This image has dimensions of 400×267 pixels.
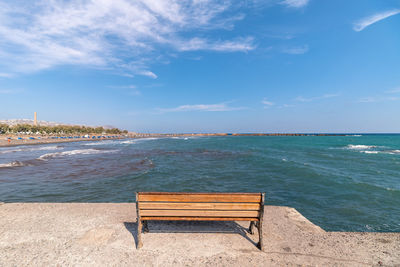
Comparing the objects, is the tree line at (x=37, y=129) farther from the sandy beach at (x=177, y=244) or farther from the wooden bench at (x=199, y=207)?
the wooden bench at (x=199, y=207)

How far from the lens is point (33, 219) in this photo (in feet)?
17.4

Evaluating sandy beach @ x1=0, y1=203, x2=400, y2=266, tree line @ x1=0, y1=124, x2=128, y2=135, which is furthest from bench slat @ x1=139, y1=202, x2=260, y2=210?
tree line @ x1=0, y1=124, x2=128, y2=135

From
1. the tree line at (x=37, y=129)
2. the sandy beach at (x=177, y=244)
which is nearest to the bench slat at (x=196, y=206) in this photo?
the sandy beach at (x=177, y=244)

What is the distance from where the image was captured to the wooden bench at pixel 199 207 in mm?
3930

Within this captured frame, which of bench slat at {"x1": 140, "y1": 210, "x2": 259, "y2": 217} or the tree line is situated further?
the tree line

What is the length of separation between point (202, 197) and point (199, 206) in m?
0.20

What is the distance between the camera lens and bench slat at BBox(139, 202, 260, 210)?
3930 millimetres

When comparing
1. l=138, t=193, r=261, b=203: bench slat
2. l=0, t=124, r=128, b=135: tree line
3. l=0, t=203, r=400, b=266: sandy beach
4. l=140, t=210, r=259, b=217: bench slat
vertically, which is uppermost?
l=0, t=124, r=128, b=135: tree line

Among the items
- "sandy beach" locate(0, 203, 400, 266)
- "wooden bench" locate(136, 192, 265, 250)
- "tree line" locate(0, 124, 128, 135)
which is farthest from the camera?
"tree line" locate(0, 124, 128, 135)

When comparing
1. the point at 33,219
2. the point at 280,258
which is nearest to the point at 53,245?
the point at 33,219

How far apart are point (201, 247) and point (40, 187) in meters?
10.7

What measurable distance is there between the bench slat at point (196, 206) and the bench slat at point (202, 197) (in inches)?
3.2

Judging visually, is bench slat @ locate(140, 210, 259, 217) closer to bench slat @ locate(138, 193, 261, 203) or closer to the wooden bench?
the wooden bench

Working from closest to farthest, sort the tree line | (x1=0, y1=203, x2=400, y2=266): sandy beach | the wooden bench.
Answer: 1. (x1=0, y1=203, x2=400, y2=266): sandy beach
2. the wooden bench
3. the tree line
